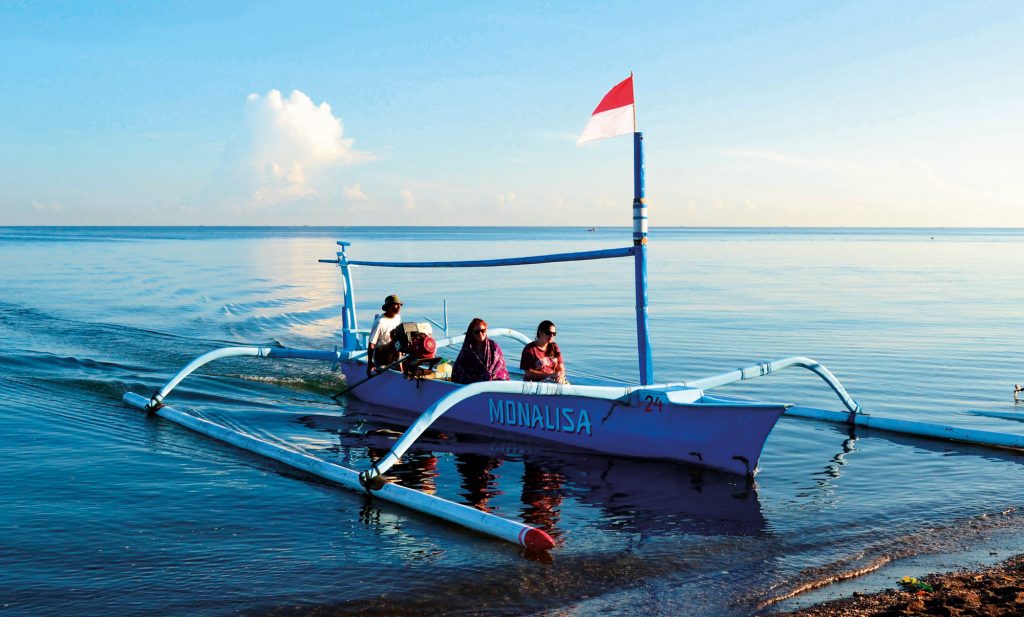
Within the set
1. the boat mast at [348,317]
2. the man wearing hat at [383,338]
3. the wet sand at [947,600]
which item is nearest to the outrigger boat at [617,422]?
the man wearing hat at [383,338]

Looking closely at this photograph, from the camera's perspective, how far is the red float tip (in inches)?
244

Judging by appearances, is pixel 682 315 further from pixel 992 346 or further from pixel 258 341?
pixel 258 341

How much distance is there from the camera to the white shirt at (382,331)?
1178 centimetres

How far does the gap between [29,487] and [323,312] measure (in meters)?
17.0

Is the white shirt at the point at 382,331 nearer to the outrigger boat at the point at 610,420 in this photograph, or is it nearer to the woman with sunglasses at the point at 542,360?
the outrigger boat at the point at 610,420

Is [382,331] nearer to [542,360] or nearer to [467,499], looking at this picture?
[542,360]

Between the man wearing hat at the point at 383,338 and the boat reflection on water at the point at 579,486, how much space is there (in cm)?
183

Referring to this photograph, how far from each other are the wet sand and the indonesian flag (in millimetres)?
4888

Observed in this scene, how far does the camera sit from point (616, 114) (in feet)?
28.2

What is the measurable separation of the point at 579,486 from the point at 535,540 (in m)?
2.06

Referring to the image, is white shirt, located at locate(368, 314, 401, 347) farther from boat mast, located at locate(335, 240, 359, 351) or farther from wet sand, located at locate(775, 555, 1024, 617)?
wet sand, located at locate(775, 555, 1024, 617)

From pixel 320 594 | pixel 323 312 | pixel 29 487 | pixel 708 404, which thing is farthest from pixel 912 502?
pixel 323 312

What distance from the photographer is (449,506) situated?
23.0ft

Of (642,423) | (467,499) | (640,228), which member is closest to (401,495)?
(467,499)
